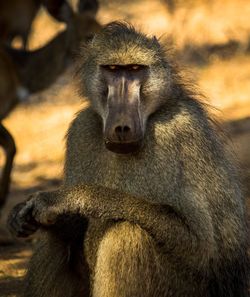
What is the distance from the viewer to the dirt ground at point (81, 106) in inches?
326

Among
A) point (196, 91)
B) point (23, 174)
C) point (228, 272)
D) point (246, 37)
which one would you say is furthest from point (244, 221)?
point (246, 37)

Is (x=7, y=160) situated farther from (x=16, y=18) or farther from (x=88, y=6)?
(x=16, y=18)

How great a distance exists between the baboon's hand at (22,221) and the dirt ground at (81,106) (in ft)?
4.98

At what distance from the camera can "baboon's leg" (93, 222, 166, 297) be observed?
417 cm

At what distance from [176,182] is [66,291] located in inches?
33.7

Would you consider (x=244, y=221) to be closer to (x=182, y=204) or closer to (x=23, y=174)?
(x=182, y=204)

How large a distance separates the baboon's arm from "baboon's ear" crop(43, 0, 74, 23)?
5.63 metres

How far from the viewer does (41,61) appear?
1014 centimetres

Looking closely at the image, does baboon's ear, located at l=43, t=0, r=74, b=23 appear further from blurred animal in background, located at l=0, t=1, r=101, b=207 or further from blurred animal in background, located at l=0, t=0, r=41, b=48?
blurred animal in background, located at l=0, t=0, r=41, b=48

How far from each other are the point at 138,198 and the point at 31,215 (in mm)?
496

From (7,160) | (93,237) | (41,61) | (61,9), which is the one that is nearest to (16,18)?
(41,61)

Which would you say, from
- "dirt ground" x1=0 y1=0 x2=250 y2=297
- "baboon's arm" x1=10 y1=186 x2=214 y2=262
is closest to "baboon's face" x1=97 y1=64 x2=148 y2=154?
"baboon's arm" x1=10 y1=186 x2=214 y2=262

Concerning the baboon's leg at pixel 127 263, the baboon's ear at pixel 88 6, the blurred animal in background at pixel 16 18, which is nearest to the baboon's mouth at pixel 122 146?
the baboon's leg at pixel 127 263

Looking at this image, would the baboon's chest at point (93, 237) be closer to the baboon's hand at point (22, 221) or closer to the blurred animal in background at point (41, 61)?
the baboon's hand at point (22, 221)
